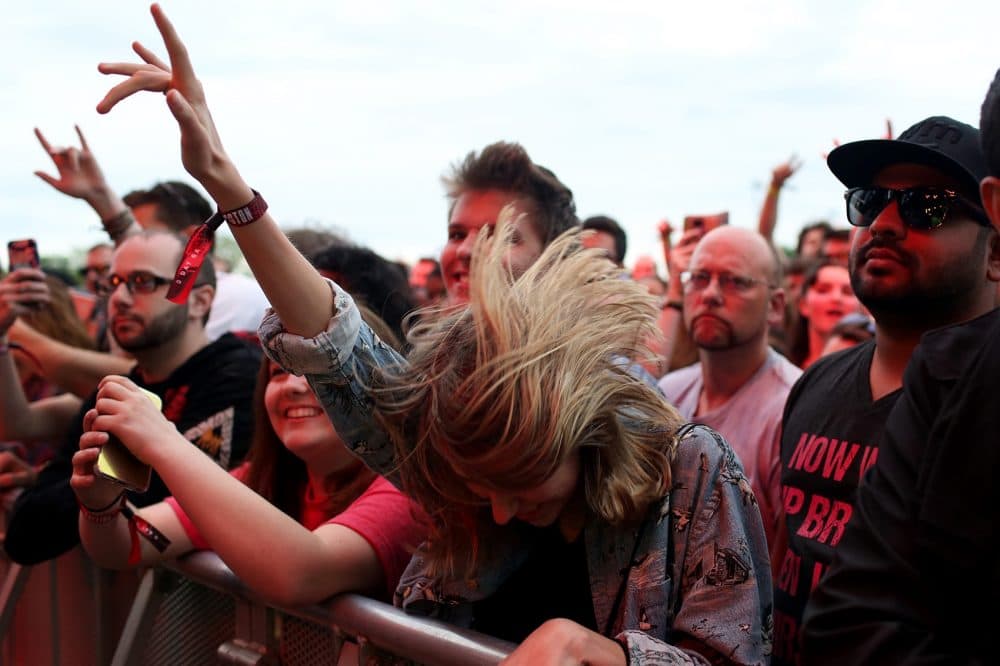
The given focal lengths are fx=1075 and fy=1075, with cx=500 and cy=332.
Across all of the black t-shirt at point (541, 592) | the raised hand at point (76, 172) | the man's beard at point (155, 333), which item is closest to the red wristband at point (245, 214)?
the black t-shirt at point (541, 592)

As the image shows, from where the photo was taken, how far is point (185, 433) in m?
3.56

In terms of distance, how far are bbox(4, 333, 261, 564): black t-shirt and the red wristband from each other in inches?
70.9

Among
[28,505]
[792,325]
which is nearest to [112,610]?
[28,505]

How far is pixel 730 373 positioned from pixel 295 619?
6.15 feet

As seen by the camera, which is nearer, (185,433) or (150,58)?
(150,58)

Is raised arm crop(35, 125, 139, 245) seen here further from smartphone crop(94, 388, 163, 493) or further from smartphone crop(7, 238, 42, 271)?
smartphone crop(94, 388, 163, 493)

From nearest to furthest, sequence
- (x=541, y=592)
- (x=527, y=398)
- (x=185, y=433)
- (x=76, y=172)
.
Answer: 1. (x=527, y=398)
2. (x=541, y=592)
3. (x=185, y=433)
4. (x=76, y=172)

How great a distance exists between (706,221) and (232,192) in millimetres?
2891

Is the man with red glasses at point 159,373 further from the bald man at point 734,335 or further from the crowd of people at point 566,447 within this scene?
the bald man at point 734,335

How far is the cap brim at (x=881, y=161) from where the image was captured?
2262 millimetres

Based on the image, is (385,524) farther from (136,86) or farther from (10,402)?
(10,402)

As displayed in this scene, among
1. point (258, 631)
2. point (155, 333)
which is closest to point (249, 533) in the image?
point (258, 631)

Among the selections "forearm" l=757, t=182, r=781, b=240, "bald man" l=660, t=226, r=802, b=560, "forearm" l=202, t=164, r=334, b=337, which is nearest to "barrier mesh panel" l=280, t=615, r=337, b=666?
"forearm" l=202, t=164, r=334, b=337

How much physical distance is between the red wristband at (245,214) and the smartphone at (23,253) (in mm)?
2957
